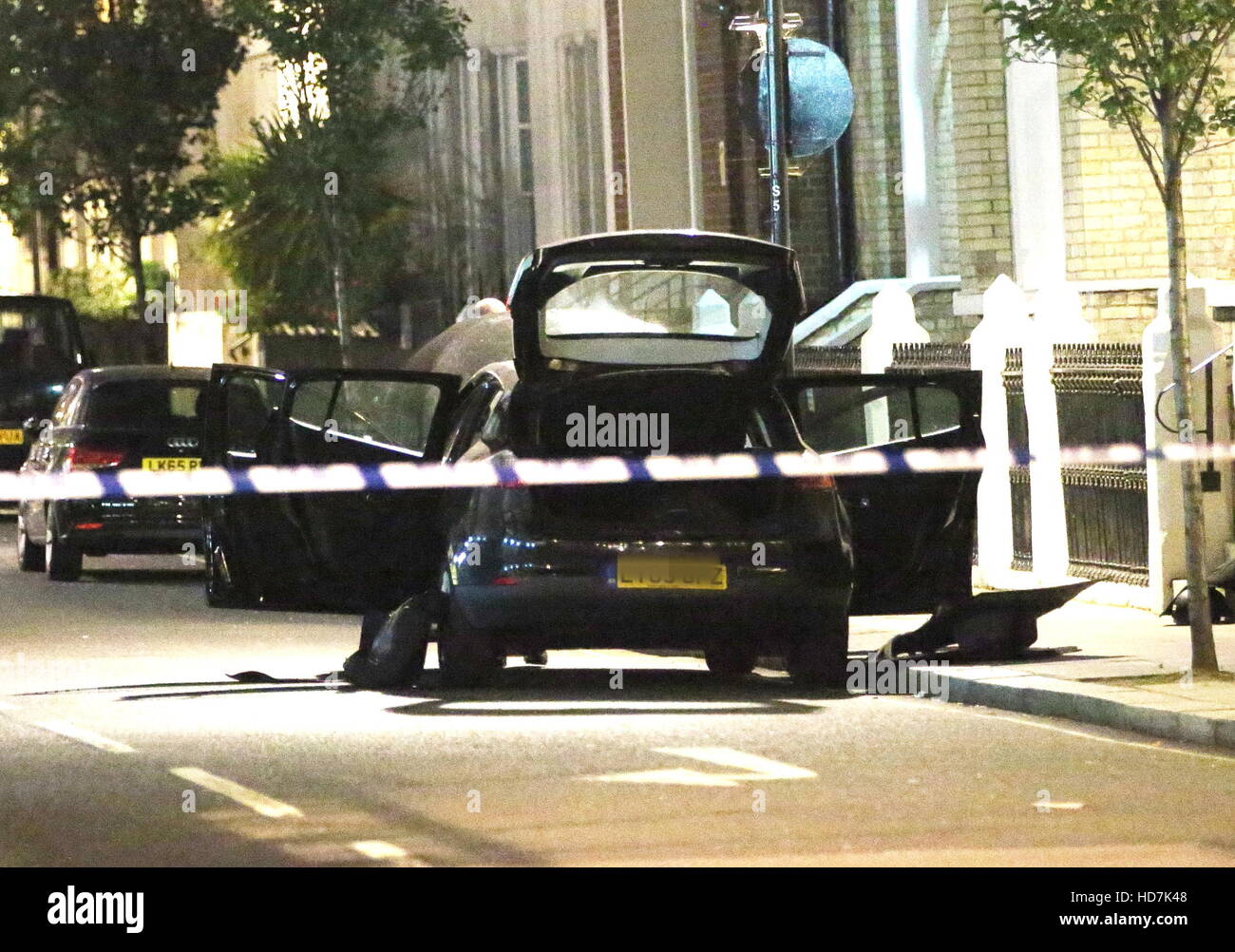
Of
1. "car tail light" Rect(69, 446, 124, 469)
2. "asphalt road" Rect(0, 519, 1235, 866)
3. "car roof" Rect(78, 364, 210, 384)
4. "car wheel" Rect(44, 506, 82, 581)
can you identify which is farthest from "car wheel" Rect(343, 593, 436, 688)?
"car roof" Rect(78, 364, 210, 384)

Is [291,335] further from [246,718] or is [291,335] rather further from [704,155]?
[246,718]

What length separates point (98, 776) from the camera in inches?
413

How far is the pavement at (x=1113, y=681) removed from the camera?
11.8 metres

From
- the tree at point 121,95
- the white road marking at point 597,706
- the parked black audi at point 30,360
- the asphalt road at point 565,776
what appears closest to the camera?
the asphalt road at point 565,776

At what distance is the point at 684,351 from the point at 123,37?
1064 inches

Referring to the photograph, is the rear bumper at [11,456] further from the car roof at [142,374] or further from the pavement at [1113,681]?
the pavement at [1113,681]

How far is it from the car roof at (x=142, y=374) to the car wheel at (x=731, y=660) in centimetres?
804

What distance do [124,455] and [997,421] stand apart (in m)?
6.55

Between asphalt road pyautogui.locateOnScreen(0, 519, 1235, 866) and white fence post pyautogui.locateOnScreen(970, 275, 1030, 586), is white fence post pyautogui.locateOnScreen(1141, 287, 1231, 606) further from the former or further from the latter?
asphalt road pyautogui.locateOnScreen(0, 519, 1235, 866)

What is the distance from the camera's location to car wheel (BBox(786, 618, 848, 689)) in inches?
516

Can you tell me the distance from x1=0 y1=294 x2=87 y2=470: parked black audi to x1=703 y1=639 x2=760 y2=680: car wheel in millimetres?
15919

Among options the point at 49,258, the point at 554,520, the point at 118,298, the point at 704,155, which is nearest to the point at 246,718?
the point at 554,520

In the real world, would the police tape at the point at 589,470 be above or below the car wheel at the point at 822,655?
above

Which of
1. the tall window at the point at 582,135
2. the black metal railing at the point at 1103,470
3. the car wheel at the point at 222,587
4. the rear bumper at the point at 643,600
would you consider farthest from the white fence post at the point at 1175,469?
the tall window at the point at 582,135
